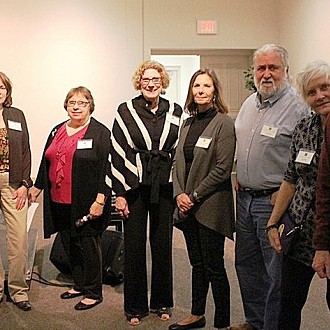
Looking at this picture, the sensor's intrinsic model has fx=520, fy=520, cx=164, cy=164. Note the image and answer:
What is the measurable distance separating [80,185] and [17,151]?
0.44 meters

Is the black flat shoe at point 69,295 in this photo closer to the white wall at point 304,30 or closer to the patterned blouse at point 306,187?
the patterned blouse at point 306,187

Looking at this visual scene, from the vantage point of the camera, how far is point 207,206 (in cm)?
273

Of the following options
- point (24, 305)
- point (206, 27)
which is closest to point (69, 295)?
point (24, 305)

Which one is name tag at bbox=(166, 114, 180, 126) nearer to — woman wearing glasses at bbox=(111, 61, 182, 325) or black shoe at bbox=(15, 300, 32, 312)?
woman wearing glasses at bbox=(111, 61, 182, 325)

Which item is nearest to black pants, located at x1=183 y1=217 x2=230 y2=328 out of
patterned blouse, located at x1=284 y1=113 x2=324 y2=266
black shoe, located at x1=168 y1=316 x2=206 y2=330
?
black shoe, located at x1=168 y1=316 x2=206 y2=330

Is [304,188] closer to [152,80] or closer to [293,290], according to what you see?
[293,290]

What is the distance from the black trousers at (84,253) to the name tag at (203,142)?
106cm

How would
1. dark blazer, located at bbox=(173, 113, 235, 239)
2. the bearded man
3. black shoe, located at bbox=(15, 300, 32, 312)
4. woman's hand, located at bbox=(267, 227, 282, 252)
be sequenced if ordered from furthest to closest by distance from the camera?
black shoe, located at bbox=(15, 300, 32, 312) < dark blazer, located at bbox=(173, 113, 235, 239) < the bearded man < woman's hand, located at bbox=(267, 227, 282, 252)

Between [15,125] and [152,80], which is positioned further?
[15,125]

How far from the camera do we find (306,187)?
204 centimetres

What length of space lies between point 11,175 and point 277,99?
1684 millimetres

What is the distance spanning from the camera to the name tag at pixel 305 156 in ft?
6.58

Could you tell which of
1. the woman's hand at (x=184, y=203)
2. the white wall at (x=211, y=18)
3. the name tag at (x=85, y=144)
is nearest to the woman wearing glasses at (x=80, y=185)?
the name tag at (x=85, y=144)

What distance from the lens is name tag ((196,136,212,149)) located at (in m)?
2.71
